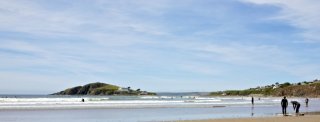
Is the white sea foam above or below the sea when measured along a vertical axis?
above

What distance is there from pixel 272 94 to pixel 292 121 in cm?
11882

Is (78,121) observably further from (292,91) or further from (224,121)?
(292,91)

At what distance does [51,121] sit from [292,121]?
1456 cm

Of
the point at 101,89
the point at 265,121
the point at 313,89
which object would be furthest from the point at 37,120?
the point at 101,89

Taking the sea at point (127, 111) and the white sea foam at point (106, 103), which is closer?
the sea at point (127, 111)

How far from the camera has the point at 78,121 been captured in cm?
2812

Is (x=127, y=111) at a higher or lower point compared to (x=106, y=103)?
lower

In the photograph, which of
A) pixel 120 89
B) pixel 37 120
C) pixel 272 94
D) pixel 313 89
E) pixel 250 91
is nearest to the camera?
pixel 37 120

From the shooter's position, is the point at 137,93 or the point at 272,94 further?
the point at 137,93

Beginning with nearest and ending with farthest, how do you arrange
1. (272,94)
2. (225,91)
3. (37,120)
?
(37,120)
(272,94)
(225,91)

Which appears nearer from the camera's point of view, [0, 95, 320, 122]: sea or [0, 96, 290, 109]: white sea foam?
[0, 95, 320, 122]: sea

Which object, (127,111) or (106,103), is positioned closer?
(127,111)

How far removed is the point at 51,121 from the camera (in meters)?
28.3

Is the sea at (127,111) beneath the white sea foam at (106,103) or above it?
beneath
